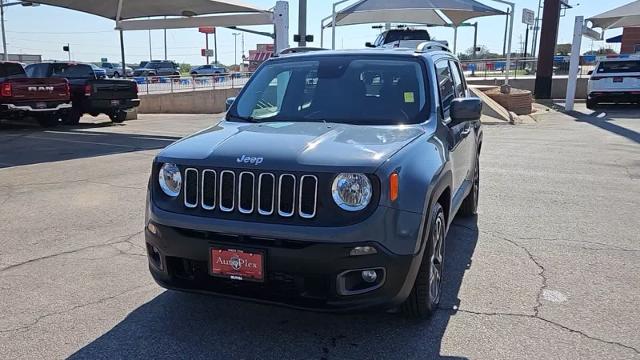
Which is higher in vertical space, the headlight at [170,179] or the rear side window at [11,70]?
the rear side window at [11,70]

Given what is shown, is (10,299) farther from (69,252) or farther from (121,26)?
(121,26)

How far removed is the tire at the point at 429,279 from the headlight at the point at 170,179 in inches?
61.7

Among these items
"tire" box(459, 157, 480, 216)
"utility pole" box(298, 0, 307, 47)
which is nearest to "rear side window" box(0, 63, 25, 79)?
"utility pole" box(298, 0, 307, 47)

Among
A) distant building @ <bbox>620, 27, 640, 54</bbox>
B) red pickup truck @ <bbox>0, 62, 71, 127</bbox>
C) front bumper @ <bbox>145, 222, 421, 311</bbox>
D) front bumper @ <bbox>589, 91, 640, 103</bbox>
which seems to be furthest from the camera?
distant building @ <bbox>620, 27, 640, 54</bbox>

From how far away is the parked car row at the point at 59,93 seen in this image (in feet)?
47.3

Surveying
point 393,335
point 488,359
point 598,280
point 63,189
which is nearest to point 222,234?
point 393,335

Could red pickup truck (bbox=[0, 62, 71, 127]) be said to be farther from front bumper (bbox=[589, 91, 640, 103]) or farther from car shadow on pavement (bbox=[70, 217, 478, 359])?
front bumper (bbox=[589, 91, 640, 103])

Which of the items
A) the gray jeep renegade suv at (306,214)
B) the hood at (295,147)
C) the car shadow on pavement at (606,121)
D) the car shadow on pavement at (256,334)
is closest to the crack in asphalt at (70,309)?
the car shadow on pavement at (256,334)

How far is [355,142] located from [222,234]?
99 centimetres

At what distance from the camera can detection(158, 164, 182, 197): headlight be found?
3.34m

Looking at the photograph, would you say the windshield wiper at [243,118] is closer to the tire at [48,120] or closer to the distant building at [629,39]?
the tire at [48,120]

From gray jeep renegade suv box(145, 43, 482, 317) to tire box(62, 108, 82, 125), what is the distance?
550 inches

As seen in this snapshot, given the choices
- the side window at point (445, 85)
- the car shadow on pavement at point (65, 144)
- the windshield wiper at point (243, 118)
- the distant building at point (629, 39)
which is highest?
the distant building at point (629, 39)

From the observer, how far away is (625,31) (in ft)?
224
